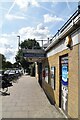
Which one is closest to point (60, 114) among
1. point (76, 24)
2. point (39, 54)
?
point (76, 24)

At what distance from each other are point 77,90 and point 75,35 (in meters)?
1.72

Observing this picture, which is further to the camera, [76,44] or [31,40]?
[31,40]

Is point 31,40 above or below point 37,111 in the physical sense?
above

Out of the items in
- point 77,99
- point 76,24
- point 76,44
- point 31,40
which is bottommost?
point 77,99

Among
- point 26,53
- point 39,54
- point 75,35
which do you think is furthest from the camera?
point 39,54

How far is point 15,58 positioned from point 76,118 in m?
66.1

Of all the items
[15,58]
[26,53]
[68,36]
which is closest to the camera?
[68,36]

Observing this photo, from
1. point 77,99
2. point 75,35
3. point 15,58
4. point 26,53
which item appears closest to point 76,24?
point 75,35

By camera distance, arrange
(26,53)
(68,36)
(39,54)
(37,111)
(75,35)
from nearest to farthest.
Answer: (75,35) < (68,36) < (37,111) < (26,53) < (39,54)

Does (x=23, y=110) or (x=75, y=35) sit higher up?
(x=75, y=35)

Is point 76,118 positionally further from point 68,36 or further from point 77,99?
point 68,36

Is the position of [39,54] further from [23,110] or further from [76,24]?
[76,24]

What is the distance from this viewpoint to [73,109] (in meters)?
8.41

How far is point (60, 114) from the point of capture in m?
10.7
